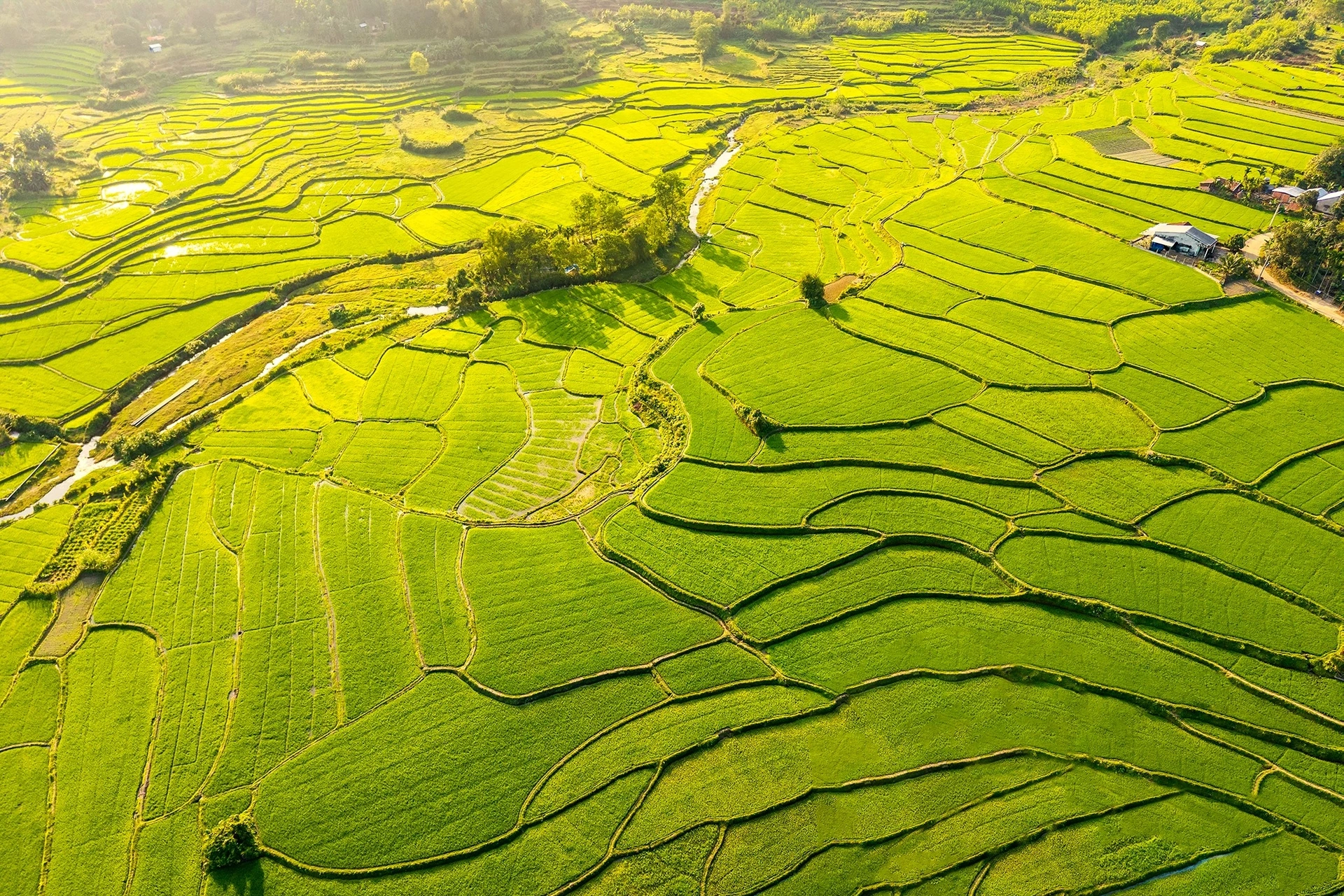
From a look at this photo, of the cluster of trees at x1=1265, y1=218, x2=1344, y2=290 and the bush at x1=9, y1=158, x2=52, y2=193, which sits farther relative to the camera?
the bush at x1=9, y1=158, x2=52, y2=193

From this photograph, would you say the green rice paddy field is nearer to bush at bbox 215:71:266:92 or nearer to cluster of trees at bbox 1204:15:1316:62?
cluster of trees at bbox 1204:15:1316:62

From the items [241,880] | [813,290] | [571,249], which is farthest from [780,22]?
[241,880]

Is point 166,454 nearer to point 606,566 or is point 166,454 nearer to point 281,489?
point 281,489

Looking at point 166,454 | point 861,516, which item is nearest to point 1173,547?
point 861,516

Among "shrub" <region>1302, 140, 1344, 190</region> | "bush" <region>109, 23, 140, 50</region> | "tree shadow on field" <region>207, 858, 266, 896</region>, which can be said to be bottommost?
"tree shadow on field" <region>207, 858, 266, 896</region>

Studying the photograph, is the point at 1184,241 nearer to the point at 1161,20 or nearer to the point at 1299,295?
the point at 1299,295

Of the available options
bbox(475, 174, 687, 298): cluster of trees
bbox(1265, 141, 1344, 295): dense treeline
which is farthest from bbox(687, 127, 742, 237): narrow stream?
bbox(1265, 141, 1344, 295): dense treeline
